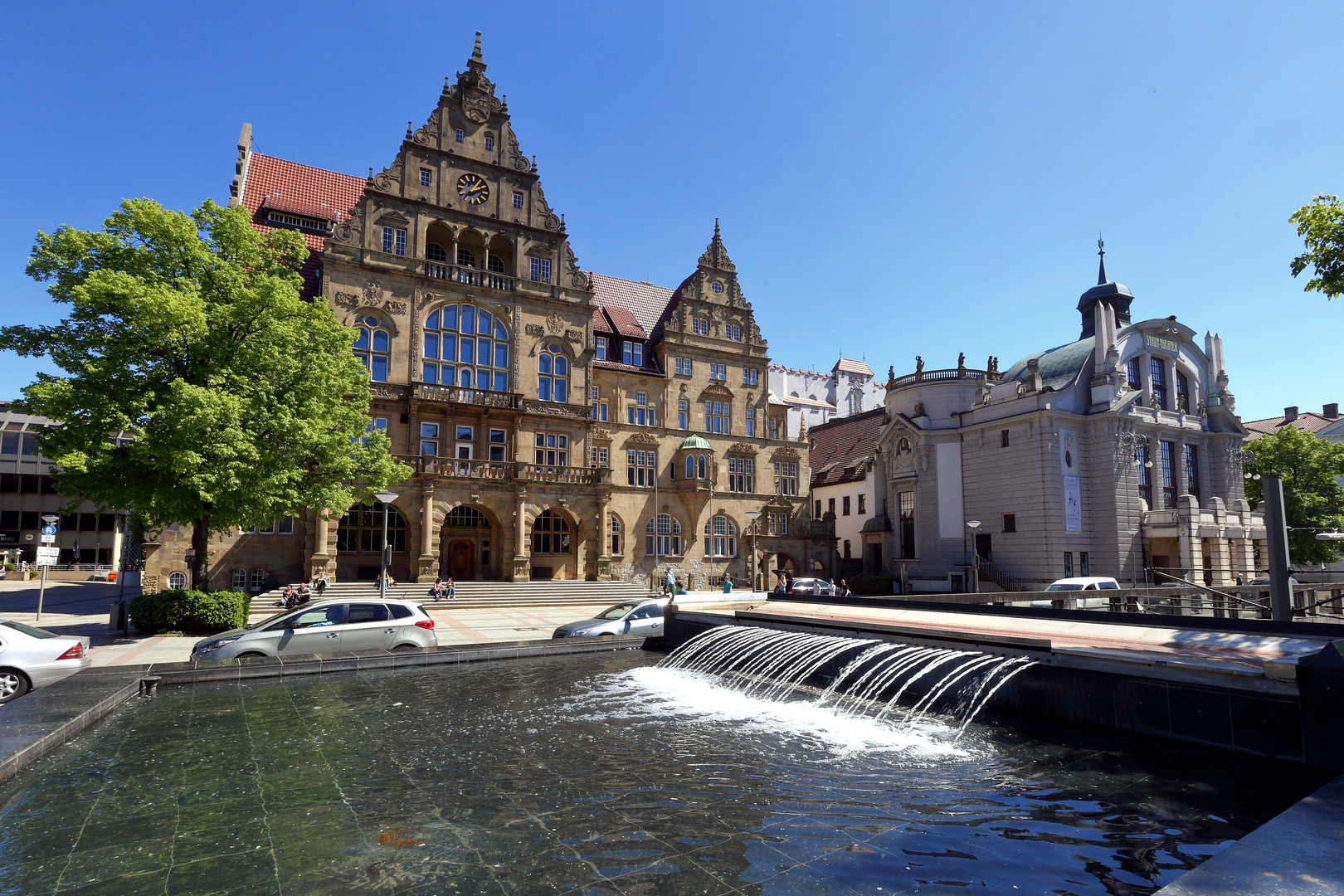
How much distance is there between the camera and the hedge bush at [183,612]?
21891 millimetres

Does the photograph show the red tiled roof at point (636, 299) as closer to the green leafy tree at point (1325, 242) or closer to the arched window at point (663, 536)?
the arched window at point (663, 536)

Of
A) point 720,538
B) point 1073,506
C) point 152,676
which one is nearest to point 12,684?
point 152,676

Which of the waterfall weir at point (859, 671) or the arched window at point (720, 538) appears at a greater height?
the arched window at point (720, 538)

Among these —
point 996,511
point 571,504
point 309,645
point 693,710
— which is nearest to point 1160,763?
point 693,710

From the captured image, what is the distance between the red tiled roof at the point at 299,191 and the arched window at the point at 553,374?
586 inches

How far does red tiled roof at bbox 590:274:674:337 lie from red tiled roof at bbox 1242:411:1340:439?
209 feet

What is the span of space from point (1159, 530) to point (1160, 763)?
48.1 metres

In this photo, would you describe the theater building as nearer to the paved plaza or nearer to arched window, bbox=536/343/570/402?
arched window, bbox=536/343/570/402

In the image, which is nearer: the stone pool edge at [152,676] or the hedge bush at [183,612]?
the stone pool edge at [152,676]

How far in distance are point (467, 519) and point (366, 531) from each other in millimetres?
6327

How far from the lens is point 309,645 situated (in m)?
15.7

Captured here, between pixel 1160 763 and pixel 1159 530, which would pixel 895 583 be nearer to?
pixel 1159 530

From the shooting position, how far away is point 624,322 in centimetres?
5381

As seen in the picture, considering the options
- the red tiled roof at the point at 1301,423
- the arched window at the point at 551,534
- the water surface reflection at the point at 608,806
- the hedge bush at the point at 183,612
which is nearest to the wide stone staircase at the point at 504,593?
the arched window at the point at 551,534
